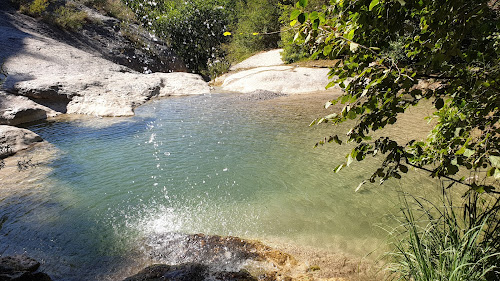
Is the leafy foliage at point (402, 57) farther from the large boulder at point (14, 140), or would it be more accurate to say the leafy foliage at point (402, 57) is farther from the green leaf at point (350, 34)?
the large boulder at point (14, 140)

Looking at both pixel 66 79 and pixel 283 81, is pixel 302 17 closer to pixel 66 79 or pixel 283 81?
pixel 66 79

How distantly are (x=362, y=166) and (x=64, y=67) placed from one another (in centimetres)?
1582

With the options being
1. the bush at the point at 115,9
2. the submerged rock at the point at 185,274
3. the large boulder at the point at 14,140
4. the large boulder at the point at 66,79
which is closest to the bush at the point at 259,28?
the bush at the point at 115,9

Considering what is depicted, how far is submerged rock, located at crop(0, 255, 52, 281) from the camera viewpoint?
2.80 m

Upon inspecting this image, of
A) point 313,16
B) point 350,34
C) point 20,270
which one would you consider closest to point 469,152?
point 350,34

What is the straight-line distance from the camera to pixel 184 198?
16.8ft

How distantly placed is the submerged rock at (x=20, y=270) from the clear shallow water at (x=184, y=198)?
284 mm

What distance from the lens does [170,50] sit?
83.1 feet

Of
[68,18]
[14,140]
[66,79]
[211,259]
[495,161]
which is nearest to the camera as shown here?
[495,161]

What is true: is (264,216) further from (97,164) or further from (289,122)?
(289,122)

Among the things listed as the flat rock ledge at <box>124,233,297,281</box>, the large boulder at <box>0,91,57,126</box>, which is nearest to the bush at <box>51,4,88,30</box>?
the large boulder at <box>0,91,57,126</box>

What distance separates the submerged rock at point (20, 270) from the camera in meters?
2.80

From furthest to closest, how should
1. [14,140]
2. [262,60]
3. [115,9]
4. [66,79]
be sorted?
1. [115,9]
2. [262,60]
3. [66,79]
4. [14,140]

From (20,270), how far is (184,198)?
252 cm
